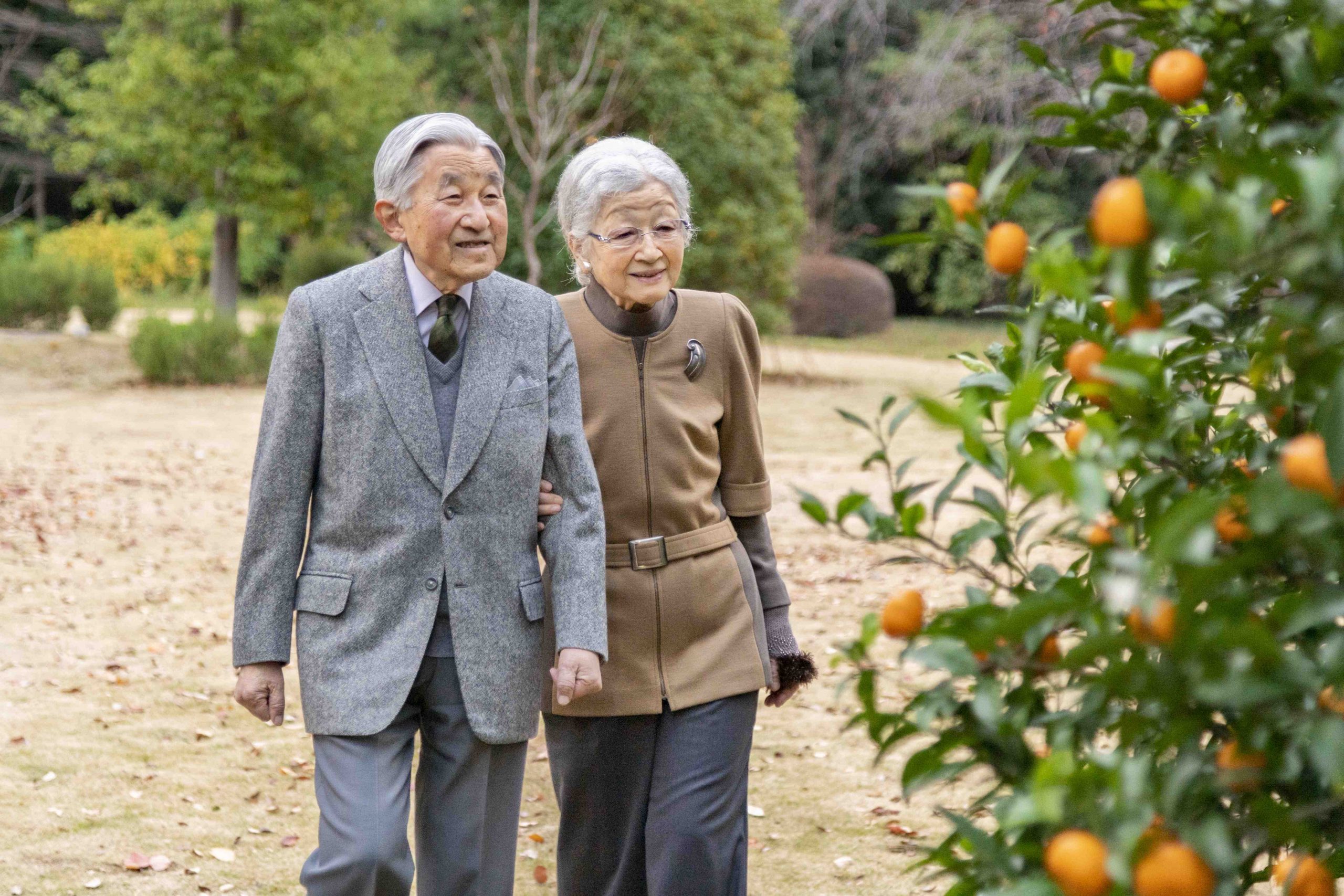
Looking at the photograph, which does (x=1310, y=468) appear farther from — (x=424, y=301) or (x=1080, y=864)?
(x=424, y=301)

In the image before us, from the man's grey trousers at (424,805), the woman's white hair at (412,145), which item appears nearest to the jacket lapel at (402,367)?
the woman's white hair at (412,145)

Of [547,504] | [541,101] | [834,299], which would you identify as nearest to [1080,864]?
[547,504]

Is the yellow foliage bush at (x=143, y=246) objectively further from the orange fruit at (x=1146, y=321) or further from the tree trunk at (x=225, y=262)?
the orange fruit at (x=1146, y=321)

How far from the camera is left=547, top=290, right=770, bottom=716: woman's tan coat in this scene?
3.03 meters

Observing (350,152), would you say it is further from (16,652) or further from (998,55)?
(16,652)

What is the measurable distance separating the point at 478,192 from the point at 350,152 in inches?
691

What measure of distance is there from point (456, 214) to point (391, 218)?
0.18 metres

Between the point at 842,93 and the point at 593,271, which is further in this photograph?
the point at 842,93

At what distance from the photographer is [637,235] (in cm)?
303

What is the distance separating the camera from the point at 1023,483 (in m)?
1.09

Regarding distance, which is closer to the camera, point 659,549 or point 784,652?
point 659,549

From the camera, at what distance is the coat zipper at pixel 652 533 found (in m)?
3.03

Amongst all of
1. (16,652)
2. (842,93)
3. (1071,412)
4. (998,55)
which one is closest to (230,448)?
(16,652)

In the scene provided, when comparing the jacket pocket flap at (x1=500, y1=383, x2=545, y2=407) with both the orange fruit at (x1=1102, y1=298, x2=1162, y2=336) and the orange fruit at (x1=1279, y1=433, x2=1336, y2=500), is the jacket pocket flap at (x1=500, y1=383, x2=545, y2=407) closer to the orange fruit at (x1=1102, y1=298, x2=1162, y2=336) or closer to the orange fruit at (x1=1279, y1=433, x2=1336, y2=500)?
the orange fruit at (x1=1102, y1=298, x2=1162, y2=336)
